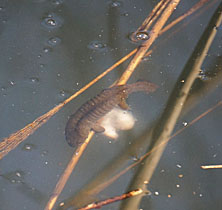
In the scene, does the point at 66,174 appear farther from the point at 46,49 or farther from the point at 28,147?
the point at 46,49

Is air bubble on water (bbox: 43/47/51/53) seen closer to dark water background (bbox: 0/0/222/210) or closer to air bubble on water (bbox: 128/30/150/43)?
dark water background (bbox: 0/0/222/210)

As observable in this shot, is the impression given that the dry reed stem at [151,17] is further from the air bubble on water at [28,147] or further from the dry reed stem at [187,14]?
the air bubble on water at [28,147]

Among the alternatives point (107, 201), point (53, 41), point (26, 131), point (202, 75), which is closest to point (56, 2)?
point (53, 41)

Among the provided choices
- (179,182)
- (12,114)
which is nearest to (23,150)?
(12,114)

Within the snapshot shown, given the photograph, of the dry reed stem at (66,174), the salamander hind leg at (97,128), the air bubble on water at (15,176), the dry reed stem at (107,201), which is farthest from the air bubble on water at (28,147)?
the dry reed stem at (107,201)

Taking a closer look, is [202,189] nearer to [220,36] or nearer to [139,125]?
[139,125]

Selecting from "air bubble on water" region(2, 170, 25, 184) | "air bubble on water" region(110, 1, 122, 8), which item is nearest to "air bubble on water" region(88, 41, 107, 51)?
"air bubble on water" region(110, 1, 122, 8)
